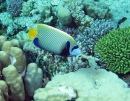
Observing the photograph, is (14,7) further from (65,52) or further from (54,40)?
(65,52)

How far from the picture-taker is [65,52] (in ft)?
8.50

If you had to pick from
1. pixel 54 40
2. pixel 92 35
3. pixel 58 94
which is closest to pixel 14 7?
pixel 92 35

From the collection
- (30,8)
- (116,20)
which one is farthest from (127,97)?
(30,8)

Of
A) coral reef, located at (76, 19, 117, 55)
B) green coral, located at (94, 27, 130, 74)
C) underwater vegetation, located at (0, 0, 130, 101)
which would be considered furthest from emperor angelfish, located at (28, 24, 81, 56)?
coral reef, located at (76, 19, 117, 55)

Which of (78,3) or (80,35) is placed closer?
(80,35)

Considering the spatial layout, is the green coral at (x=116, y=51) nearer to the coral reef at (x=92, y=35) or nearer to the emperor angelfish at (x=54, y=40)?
the coral reef at (x=92, y=35)

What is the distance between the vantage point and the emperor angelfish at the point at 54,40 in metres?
2.56

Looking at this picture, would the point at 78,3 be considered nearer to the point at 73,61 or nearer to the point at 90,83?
the point at 73,61

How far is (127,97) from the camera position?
2.95 meters

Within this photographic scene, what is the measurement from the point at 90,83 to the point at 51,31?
3.45 ft

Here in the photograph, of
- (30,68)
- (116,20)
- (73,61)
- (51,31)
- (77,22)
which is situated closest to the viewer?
(51,31)

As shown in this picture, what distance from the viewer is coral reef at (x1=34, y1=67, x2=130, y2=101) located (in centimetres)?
295

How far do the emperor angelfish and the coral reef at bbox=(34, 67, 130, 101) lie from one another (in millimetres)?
635

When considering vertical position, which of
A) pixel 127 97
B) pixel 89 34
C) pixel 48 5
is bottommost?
pixel 127 97
